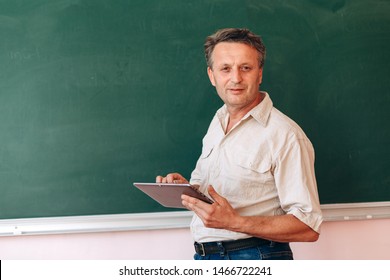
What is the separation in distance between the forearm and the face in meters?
0.49

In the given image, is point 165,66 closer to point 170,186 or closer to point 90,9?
point 90,9

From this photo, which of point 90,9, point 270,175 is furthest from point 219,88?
point 90,9

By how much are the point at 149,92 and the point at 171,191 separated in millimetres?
805

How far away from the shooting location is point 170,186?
1.67 m

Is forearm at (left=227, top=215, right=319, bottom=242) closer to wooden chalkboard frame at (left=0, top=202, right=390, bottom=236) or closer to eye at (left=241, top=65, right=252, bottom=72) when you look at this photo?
eye at (left=241, top=65, right=252, bottom=72)

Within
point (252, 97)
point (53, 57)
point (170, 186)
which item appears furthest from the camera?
point (53, 57)

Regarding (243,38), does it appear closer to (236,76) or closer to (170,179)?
(236,76)

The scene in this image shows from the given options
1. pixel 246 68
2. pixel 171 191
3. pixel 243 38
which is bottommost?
pixel 171 191

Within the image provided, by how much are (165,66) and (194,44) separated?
0.64 ft

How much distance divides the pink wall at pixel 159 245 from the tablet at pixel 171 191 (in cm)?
48

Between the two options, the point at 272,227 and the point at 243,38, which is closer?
the point at 272,227

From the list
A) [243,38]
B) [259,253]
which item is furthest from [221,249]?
[243,38]

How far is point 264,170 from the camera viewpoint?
5.79 feet

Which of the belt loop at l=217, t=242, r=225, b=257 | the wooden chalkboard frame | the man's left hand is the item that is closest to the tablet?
the man's left hand
